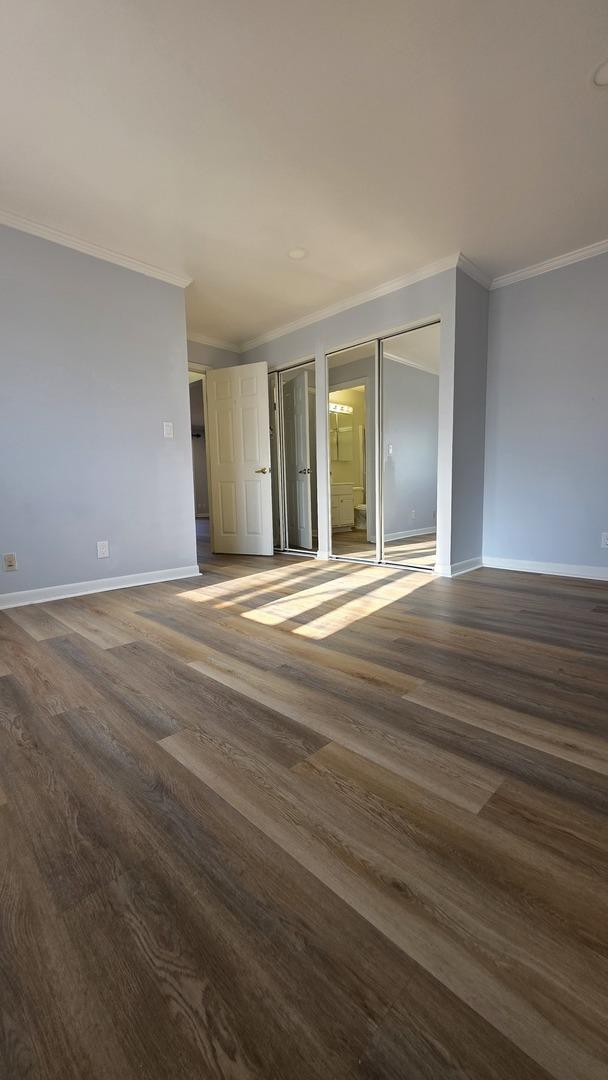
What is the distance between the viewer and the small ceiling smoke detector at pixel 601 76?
5.78ft

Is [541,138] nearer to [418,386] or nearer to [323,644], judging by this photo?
[323,644]

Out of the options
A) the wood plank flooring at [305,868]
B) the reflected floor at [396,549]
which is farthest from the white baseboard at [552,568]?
the wood plank flooring at [305,868]

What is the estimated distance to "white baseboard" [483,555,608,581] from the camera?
3.31 metres

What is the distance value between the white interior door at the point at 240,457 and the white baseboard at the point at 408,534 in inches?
78.3

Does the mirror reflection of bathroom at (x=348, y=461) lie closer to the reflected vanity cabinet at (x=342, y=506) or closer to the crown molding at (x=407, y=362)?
the reflected vanity cabinet at (x=342, y=506)

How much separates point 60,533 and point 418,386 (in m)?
5.09

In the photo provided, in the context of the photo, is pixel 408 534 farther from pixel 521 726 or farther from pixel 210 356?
pixel 521 726

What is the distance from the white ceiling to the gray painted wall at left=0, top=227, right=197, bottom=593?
1.10ft

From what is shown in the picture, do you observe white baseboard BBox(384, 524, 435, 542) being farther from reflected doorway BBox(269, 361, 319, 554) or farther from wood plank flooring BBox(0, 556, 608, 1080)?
wood plank flooring BBox(0, 556, 608, 1080)

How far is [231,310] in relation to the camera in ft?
13.5

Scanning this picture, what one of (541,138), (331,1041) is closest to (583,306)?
(541,138)

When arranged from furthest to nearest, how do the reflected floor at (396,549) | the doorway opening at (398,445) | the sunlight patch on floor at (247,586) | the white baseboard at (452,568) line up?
the doorway opening at (398,445) → the reflected floor at (396,549) → the white baseboard at (452,568) → the sunlight patch on floor at (247,586)

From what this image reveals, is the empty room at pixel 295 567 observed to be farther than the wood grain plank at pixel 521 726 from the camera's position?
No

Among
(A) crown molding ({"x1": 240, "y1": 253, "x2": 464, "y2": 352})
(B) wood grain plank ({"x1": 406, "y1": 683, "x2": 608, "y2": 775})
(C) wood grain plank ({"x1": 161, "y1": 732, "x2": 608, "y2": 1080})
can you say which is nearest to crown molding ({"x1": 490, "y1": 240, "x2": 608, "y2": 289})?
(A) crown molding ({"x1": 240, "y1": 253, "x2": 464, "y2": 352})
